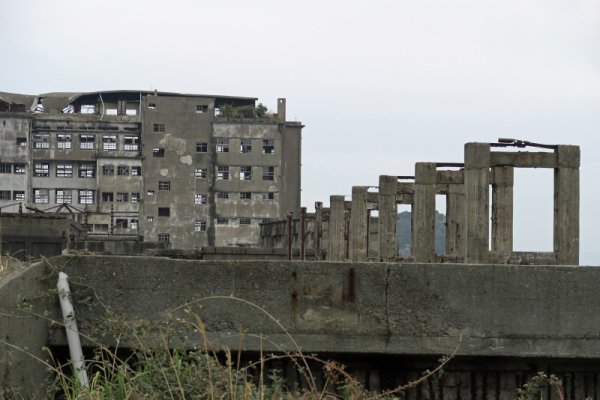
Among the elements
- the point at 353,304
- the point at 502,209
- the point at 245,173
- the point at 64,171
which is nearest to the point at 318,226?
the point at 502,209

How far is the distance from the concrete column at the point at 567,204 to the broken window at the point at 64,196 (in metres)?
65.0

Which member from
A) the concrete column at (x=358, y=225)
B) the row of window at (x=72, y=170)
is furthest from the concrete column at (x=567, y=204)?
the row of window at (x=72, y=170)

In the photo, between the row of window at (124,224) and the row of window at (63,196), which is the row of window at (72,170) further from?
the row of window at (124,224)

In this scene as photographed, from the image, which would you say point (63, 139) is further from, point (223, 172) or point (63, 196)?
point (223, 172)

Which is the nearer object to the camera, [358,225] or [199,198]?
[358,225]

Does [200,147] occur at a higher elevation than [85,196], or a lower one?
higher

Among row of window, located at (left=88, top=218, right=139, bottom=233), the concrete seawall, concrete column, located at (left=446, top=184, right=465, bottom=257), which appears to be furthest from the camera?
row of window, located at (left=88, top=218, right=139, bottom=233)

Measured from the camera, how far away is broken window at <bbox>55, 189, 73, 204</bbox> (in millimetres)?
78750

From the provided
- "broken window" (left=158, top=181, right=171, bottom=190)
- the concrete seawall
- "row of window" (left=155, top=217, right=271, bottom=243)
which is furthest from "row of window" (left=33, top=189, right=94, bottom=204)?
the concrete seawall

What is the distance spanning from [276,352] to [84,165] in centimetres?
7477

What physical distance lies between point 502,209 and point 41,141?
64.4m

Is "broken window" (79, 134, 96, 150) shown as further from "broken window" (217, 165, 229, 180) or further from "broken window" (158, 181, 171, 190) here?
"broken window" (217, 165, 229, 180)

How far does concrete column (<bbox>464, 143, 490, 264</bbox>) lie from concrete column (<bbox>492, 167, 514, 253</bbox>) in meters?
0.90

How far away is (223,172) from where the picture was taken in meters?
79.6
